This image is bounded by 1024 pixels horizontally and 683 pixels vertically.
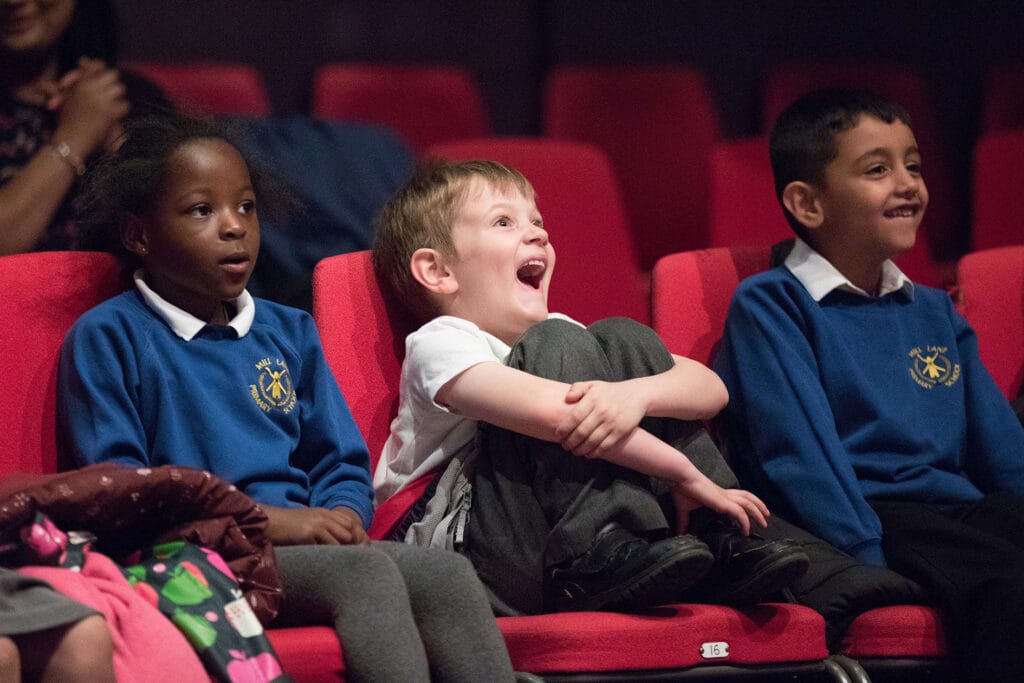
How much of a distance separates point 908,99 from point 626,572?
9.66ft

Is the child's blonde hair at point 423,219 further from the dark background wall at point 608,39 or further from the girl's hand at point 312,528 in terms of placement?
the dark background wall at point 608,39

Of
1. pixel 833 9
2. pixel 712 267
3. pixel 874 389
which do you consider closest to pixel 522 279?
pixel 712 267

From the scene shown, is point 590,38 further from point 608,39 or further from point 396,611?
point 396,611

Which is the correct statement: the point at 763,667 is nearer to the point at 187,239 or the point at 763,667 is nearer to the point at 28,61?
the point at 187,239

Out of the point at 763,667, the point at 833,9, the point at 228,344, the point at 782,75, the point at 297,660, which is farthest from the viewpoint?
the point at 833,9

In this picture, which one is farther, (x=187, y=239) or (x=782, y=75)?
(x=782, y=75)

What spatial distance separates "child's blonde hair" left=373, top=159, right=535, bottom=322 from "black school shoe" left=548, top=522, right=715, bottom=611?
545 mm

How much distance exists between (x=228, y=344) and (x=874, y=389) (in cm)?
104

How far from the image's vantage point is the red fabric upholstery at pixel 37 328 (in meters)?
2.00

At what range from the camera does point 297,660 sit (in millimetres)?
1659

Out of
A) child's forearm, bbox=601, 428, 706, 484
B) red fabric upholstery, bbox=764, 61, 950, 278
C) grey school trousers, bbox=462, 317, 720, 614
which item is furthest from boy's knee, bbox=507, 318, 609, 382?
red fabric upholstery, bbox=764, 61, 950, 278

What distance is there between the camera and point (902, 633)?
79.0 inches

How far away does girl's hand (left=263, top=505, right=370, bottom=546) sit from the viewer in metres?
1.86

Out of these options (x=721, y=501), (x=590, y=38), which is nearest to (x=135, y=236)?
(x=721, y=501)
